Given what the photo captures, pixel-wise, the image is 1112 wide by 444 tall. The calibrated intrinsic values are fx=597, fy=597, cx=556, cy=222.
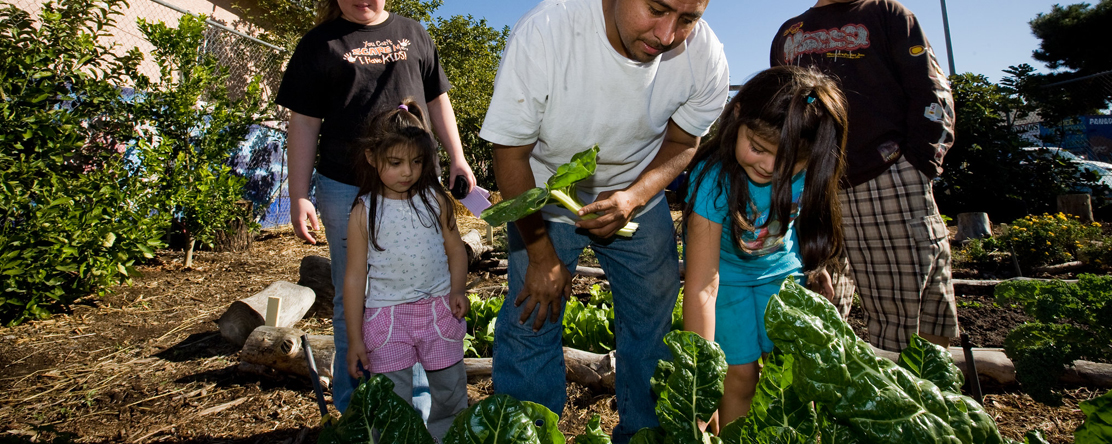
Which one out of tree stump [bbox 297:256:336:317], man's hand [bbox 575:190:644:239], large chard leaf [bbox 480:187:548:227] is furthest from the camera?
tree stump [bbox 297:256:336:317]

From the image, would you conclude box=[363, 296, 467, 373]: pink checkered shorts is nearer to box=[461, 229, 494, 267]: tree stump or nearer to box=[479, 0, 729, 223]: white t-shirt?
box=[479, 0, 729, 223]: white t-shirt

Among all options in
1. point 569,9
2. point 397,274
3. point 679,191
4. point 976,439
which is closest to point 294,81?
point 397,274

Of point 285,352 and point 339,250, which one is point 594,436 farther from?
point 285,352

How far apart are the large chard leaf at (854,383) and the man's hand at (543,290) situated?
103 cm

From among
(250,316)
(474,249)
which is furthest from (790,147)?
(474,249)

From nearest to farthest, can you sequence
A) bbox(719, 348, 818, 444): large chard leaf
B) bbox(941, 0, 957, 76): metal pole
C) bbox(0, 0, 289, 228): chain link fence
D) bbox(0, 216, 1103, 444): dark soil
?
bbox(719, 348, 818, 444): large chard leaf → bbox(0, 216, 1103, 444): dark soil → bbox(0, 0, 289, 228): chain link fence → bbox(941, 0, 957, 76): metal pole

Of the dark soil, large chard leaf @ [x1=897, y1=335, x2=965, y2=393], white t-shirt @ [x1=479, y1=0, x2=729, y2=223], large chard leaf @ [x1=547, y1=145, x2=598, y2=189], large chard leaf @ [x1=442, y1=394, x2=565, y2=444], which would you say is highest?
white t-shirt @ [x1=479, y1=0, x2=729, y2=223]

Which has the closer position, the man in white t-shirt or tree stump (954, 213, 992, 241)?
the man in white t-shirt

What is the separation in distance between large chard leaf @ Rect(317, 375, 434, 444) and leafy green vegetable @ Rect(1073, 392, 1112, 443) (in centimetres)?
95

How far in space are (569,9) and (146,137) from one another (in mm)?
5720

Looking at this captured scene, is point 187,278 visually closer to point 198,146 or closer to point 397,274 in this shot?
point 198,146

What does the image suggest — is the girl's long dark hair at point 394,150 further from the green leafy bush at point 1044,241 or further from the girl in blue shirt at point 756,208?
the green leafy bush at point 1044,241

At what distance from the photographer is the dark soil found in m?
2.74

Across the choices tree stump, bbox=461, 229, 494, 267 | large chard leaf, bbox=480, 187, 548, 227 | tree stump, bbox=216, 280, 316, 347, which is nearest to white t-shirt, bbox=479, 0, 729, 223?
large chard leaf, bbox=480, 187, 548, 227
